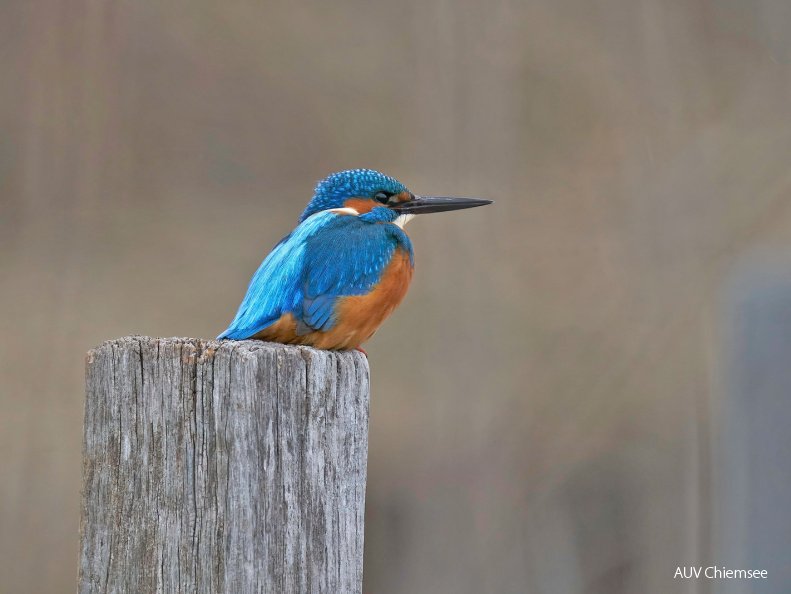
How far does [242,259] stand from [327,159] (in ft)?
1.78

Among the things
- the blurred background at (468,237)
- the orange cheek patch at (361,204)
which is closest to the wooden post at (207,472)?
the orange cheek patch at (361,204)

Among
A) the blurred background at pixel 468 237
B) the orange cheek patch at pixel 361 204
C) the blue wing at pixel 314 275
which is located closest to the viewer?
the blue wing at pixel 314 275

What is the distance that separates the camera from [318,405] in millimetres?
1208

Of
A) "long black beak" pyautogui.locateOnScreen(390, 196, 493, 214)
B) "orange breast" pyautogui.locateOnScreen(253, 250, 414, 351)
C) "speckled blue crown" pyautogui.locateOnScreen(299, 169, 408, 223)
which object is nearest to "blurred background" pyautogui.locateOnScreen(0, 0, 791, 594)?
"long black beak" pyautogui.locateOnScreen(390, 196, 493, 214)

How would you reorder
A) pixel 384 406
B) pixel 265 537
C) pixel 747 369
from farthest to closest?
pixel 384 406 < pixel 747 369 < pixel 265 537

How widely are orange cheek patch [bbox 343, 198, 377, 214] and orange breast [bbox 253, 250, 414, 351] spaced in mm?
265

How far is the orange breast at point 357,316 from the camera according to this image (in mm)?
1926

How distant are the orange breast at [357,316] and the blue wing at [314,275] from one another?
2 cm

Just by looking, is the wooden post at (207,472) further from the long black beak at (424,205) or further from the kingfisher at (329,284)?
the long black beak at (424,205)

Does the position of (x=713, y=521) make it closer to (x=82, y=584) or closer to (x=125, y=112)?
(x=82, y=584)

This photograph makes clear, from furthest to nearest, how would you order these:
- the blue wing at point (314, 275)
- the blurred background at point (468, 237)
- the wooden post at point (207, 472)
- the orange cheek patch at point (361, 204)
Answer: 1. the blurred background at point (468, 237)
2. the orange cheek patch at point (361, 204)
3. the blue wing at point (314, 275)
4. the wooden post at point (207, 472)

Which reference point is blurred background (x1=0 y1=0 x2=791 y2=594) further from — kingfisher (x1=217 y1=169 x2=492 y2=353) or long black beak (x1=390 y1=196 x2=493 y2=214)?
kingfisher (x1=217 y1=169 x2=492 y2=353)

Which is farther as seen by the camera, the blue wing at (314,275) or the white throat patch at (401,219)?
the white throat patch at (401,219)

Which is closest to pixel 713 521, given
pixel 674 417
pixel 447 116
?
pixel 674 417
